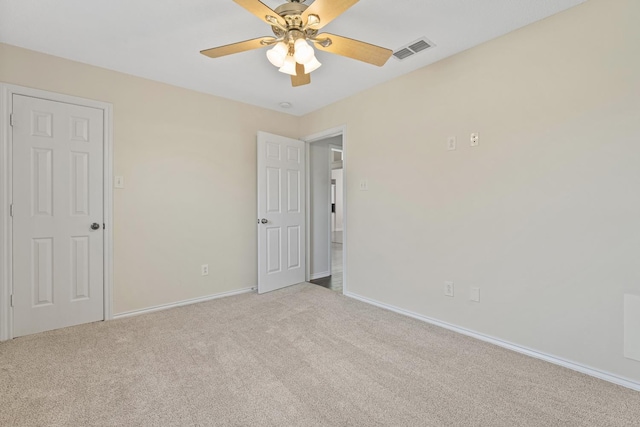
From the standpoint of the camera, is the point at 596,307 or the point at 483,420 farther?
the point at 596,307

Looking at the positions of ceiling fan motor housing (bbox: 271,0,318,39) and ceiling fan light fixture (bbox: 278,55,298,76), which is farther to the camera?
ceiling fan light fixture (bbox: 278,55,298,76)

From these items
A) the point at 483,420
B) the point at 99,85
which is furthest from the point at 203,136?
the point at 483,420

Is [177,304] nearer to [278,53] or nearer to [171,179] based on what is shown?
[171,179]

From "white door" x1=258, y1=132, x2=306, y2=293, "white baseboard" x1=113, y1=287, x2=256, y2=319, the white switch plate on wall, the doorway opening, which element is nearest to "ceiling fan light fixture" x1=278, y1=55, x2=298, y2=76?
the white switch plate on wall

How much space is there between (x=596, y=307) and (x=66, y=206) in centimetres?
422

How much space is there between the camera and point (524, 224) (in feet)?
7.13

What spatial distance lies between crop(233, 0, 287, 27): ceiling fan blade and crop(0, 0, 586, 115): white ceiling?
354 millimetres

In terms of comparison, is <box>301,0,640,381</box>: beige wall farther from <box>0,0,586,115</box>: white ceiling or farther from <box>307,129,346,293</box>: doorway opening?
<box>307,129,346,293</box>: doorway opening

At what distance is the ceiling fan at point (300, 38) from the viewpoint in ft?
5.09

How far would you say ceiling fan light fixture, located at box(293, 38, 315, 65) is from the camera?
5.52 feet

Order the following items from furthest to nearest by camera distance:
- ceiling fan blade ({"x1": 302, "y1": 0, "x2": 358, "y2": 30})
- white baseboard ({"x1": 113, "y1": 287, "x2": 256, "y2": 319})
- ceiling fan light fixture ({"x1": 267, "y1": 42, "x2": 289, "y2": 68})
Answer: white baseboard ({"x1": 113, "y1": 287, "x2": 256, "y2": 319}) < ceiling fan light fixture ({"x1": 267, "y1": 42, "x2": 289, "y2": 68}) < ceiling fan blade ({"x1": 302, "y1": 0, "x2": 358, "y2": 30})

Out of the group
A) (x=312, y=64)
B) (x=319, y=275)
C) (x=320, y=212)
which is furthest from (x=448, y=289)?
(x=320, y=212)

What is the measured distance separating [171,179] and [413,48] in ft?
8.94

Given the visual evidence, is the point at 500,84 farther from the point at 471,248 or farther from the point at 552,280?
the point at 552,280
